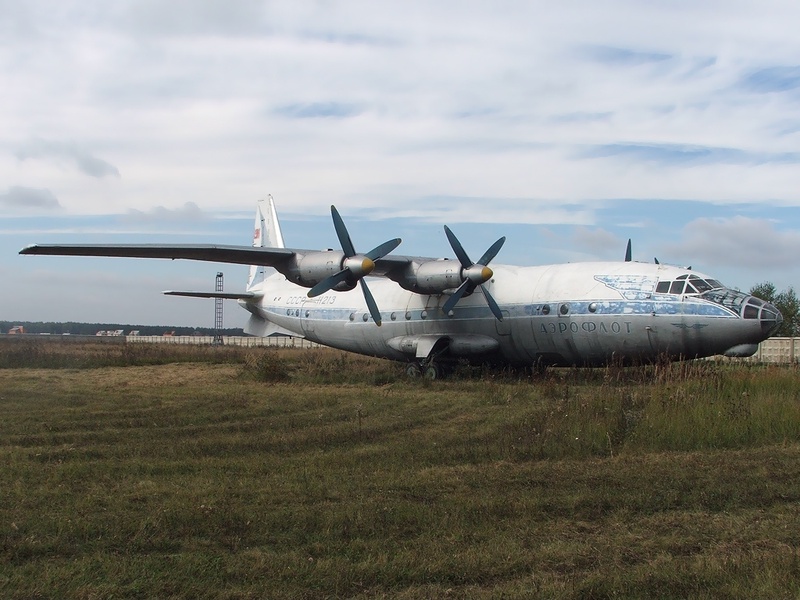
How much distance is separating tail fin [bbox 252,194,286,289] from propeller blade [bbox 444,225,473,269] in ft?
38.3

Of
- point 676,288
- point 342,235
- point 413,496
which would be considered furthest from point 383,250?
point 413,496

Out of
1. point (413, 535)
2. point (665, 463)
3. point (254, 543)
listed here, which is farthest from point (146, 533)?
point (665, 463)

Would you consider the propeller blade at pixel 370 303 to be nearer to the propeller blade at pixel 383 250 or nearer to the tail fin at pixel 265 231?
the propeller blade at pixel 383 250

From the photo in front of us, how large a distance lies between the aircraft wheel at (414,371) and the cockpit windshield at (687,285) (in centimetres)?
792

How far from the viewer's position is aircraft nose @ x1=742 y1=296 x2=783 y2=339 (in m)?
18.2

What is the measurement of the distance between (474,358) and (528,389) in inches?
239

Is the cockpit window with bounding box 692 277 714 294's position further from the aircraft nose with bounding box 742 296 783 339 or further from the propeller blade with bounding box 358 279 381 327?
the propeller blade with bounding box 358 279 381 327

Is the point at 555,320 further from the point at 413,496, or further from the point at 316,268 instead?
the point at 413,496

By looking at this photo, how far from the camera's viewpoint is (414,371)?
24.7 metres

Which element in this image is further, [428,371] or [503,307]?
[428,371]

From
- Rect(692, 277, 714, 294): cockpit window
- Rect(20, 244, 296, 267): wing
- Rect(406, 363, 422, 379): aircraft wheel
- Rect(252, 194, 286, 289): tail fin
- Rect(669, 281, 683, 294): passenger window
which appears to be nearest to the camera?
Rect(692, 277, 714, 294): cockpit window

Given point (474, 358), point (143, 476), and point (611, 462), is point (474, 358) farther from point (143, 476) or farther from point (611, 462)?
point (143, 476)

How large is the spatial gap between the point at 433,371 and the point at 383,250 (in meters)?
3.91

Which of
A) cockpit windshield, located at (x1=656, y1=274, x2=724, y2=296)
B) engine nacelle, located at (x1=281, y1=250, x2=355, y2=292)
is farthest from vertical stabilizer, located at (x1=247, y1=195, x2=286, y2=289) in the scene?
cockpit windshield, located at (x1=656, y1=274, x2=724, y2=296)
